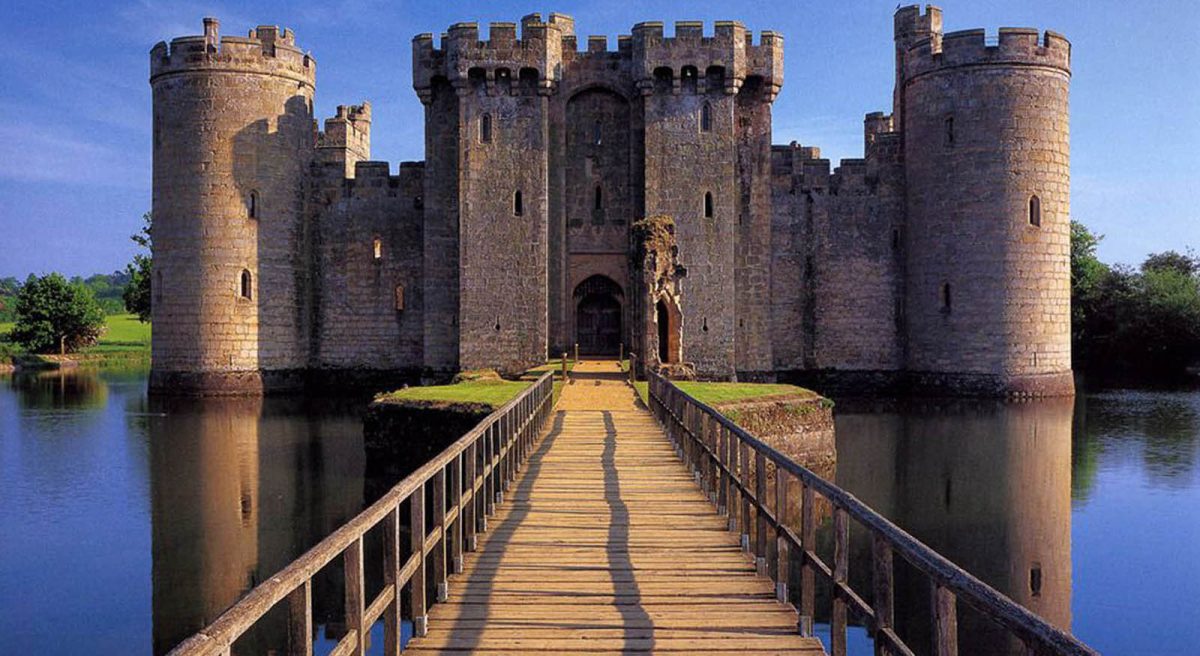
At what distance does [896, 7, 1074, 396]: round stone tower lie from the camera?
3184cm

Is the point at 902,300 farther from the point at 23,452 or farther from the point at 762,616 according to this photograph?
the point at 762,616

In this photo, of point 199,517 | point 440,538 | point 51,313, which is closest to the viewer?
point 440,538

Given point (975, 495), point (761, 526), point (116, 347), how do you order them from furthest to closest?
point (116, 347) → point (975, 495) → point (761, 526)

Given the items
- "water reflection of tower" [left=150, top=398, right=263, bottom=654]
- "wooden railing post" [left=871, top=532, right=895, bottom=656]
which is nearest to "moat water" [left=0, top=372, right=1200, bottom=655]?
"water reflection of tower" [left=150, top=398, right=263, bottom=654]

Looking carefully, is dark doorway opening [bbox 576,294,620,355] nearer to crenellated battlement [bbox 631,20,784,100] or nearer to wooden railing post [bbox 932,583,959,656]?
crenellated battlement [bbox 631,20,784,100]

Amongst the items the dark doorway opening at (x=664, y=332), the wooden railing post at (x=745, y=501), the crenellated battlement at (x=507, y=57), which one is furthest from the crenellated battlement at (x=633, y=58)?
the wooden railing post at (x=745, y=501)

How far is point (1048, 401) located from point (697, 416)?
887 inches

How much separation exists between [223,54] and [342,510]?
21.6 meters

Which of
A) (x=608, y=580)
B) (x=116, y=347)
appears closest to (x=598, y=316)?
(x=608, y=580)

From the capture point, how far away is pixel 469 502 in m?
8.68

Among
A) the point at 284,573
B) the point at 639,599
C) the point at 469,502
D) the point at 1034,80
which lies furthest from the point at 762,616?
the point at 1034,80

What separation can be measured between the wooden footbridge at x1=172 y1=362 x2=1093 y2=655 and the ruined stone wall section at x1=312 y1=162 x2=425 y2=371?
940 inches

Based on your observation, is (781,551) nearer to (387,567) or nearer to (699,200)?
(387,567)

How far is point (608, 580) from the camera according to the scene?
24.5ft
